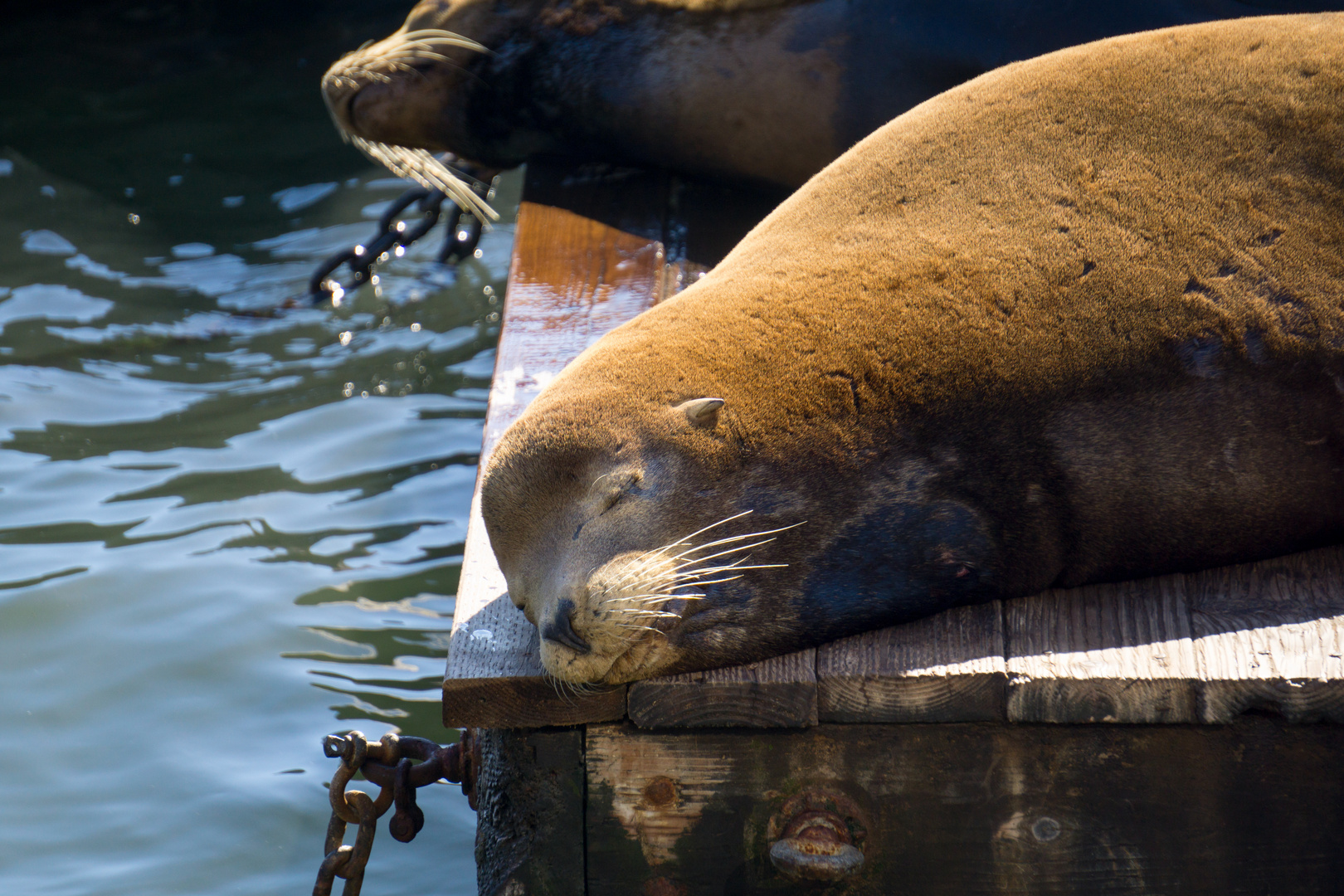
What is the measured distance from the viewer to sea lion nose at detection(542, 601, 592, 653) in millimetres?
1803

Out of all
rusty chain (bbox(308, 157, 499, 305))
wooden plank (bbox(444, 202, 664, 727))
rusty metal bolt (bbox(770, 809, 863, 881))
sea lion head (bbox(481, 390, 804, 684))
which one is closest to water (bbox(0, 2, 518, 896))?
rusty chain (bbox(308, 157, 499, 305))

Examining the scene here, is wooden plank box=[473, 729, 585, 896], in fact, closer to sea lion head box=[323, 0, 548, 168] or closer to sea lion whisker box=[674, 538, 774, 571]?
sea lion whisker box=[674, 538, 774, 571]

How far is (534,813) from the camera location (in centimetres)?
202

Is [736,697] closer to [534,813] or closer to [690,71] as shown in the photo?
[534,813]

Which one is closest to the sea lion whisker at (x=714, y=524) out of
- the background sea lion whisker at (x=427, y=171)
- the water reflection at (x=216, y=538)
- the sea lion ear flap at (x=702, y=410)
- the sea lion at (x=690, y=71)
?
the sea lion ear flap at (x=702, y=410)

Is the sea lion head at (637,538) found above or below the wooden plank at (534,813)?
above

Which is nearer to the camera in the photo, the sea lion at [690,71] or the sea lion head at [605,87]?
the sea lion at [690,71]

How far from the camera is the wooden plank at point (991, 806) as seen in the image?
6.07 feet

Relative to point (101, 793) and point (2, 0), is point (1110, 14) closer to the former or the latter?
point (101, 793)

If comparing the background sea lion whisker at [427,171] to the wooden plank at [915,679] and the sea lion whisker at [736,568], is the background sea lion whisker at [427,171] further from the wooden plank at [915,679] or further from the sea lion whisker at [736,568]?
the wooden plank at [915,679]

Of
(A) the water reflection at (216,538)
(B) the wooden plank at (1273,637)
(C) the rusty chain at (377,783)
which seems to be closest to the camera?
(B) the wooden plank at (1273,637)

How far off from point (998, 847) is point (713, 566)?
620 millimetres

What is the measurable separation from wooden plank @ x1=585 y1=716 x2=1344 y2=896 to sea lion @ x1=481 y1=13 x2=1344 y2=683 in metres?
0.19

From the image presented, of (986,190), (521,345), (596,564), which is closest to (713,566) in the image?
(596,564)
